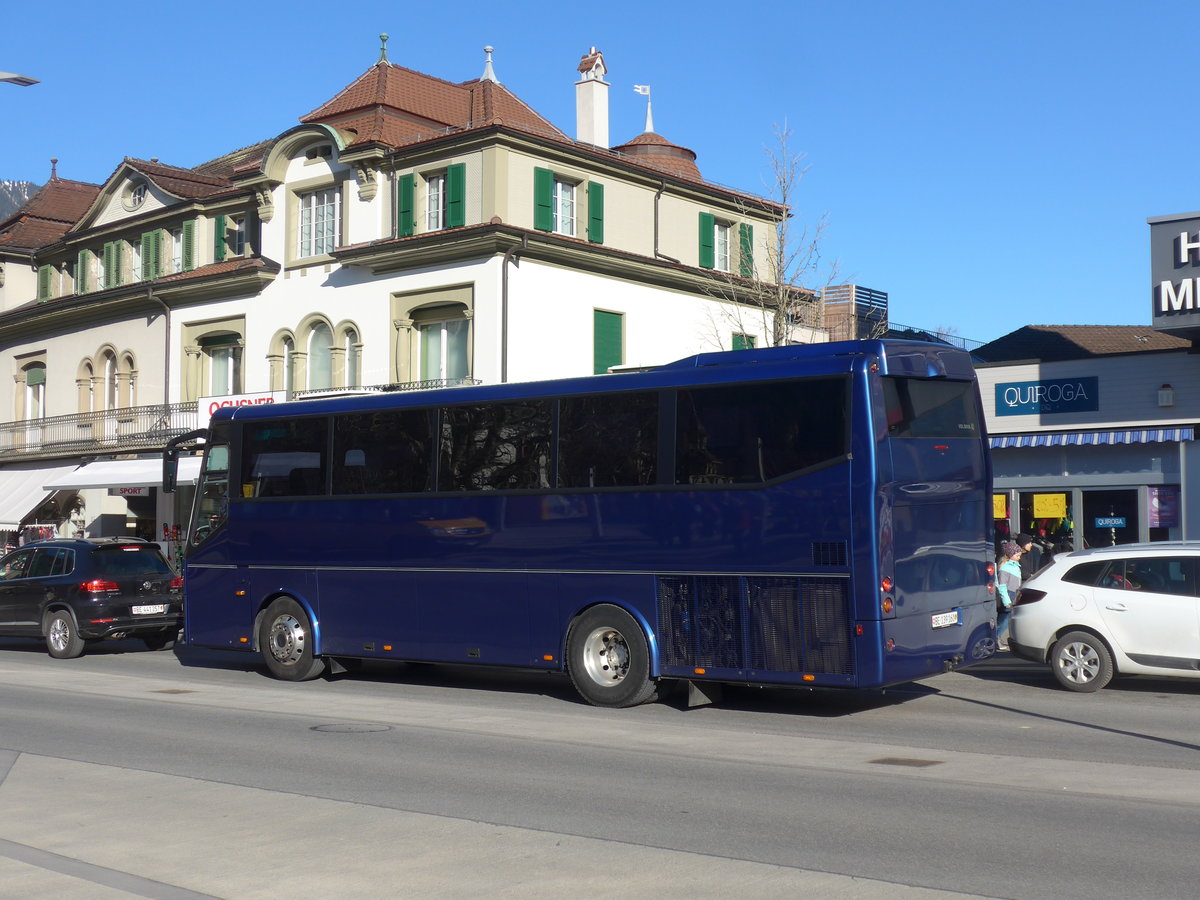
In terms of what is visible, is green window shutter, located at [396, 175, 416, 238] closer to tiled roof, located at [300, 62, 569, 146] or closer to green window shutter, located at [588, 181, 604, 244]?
tiled roof, located at [300, 62, 569, 146]

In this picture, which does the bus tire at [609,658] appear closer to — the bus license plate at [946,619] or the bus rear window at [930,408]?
the bus license plate at [946,619]

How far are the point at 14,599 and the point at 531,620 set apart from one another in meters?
11.2

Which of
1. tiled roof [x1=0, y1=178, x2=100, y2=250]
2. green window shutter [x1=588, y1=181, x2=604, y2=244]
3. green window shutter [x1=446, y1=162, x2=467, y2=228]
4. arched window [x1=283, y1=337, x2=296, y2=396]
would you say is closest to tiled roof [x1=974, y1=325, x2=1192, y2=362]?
green window shutter [x1=588, y1=181, x2=604, y2=244]

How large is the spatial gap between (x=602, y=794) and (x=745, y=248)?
3005cm

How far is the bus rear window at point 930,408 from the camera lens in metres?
13.2

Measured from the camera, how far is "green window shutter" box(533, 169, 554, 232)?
105ft

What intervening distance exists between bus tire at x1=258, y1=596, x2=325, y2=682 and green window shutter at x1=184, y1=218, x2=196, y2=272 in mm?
23694

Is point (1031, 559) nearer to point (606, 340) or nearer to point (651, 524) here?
point (606, 340)

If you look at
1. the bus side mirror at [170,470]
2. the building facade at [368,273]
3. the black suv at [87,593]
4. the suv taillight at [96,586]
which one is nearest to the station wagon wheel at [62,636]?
the black suv at [87,593]

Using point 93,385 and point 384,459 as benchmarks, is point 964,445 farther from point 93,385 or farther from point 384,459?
point 93,385

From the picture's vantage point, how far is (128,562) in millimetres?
22047

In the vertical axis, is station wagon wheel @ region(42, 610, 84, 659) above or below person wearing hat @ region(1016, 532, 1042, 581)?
below

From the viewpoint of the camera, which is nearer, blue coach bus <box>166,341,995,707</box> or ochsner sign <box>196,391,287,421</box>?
blue coach bus <box>166,341,995,707</box>

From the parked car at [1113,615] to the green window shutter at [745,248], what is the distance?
21.6 meters
